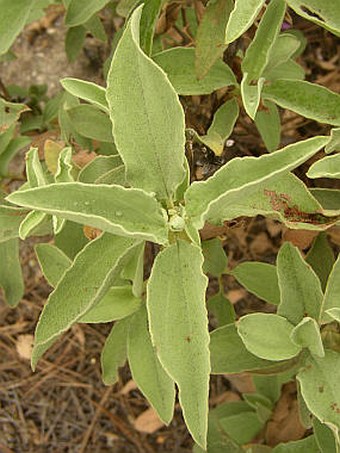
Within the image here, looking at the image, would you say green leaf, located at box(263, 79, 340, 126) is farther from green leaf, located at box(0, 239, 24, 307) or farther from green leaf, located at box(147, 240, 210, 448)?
green leaf, located at box(0, 239, 24, 307)

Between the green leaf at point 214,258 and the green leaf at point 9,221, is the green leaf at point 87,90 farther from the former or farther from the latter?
the green leaf at point 214,258

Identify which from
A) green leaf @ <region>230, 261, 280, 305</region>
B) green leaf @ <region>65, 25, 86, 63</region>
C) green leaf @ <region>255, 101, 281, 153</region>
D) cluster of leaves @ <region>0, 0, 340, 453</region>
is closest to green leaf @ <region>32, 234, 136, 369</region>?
cluster of leaves @ <region>0, 0, 340, 453</region>

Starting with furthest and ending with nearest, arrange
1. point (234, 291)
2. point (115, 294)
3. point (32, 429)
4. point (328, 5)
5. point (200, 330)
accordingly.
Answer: point (32, 429) < point (234, 291) < point (115, 294) < point (328, 5) < point (200, 330)

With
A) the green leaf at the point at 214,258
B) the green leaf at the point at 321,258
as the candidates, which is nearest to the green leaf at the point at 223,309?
the green leaf at the point at 214,258

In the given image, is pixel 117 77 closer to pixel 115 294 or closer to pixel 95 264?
pixel 95 264

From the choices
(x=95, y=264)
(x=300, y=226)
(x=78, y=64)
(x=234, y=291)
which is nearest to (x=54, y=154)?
(x=95, y=264)
